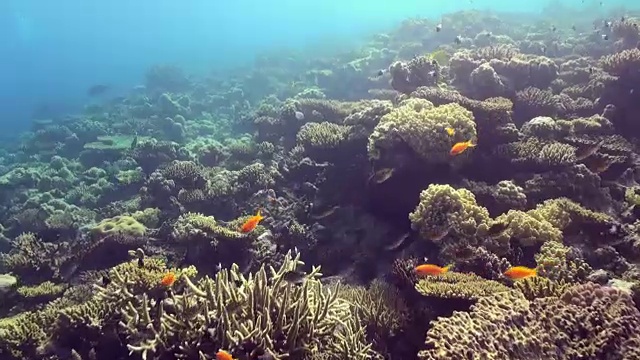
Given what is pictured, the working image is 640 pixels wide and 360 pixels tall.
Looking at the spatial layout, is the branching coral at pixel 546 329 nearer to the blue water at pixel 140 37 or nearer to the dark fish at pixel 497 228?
the dark fish at pixel 497 228

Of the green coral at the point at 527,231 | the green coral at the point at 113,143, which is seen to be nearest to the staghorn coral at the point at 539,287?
the green coral at the point at 527,231

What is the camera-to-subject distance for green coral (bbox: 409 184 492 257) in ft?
21.3

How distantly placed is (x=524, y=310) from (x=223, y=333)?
9.32 ft

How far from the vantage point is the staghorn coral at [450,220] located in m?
6.49

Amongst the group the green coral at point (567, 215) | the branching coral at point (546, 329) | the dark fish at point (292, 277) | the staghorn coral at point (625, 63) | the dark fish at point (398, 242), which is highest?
the staghorn coral at point (625, 63)

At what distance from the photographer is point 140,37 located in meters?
115

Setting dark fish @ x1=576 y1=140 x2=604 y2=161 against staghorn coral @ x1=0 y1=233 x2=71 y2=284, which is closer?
dark fish @ x1=576 y1=140 x2=604 y2=161

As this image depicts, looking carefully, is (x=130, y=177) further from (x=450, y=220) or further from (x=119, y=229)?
(x=450, y=220)

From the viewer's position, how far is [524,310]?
14.3 ft

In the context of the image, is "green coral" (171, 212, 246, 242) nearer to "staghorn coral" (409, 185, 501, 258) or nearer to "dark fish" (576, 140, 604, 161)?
"staghorn coral" (409, 185, 501, 258)

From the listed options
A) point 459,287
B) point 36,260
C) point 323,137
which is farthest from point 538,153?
point 36,260

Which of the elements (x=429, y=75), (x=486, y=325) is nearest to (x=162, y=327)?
(x=486, y=325)

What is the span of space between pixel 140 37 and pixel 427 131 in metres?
123

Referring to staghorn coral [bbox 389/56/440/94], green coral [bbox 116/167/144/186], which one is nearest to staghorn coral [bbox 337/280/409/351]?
staghorn coral [bbox 389/56/440/94]
